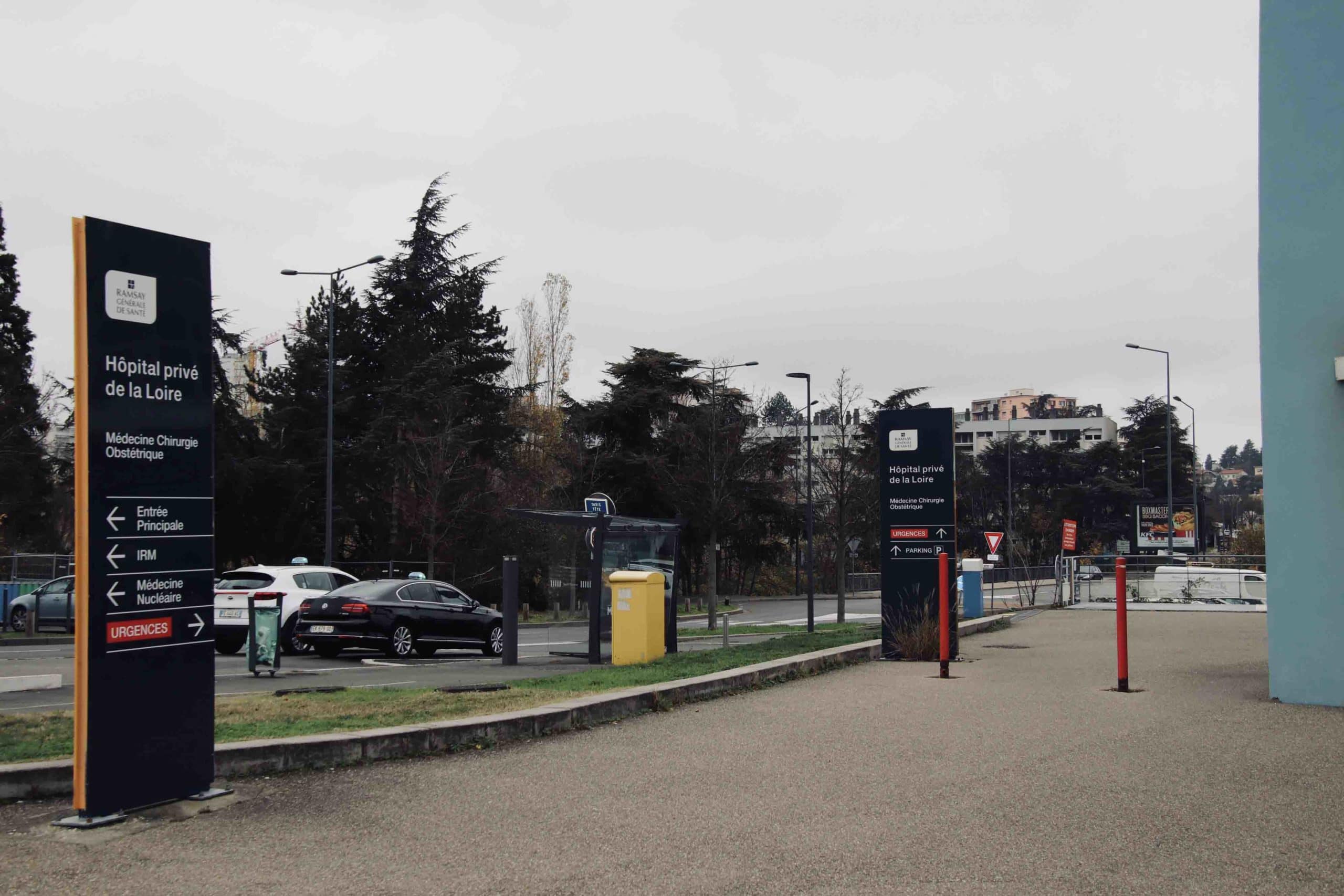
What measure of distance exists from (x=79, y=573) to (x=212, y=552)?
A: 3.18 feet

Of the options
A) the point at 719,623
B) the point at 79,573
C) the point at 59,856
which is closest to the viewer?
the point at 59,856

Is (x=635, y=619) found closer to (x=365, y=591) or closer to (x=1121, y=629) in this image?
(x=365, y=591)

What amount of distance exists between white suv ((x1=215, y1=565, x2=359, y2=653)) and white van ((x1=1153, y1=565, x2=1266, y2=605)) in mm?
24432

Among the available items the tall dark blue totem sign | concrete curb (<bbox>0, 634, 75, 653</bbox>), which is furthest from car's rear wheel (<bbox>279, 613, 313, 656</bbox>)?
the tall dark blue totem sign

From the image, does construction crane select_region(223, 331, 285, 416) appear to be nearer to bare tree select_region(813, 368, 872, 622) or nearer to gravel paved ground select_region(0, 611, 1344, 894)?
bare tree select_region(813, 368, 872, 622)

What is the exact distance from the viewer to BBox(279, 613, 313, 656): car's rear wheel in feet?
67.2

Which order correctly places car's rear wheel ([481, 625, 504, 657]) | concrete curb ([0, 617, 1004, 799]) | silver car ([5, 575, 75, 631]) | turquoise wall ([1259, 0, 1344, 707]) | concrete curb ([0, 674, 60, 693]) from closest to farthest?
concrete curb ([0, 617, 1004, 799]), turquoise wall ([1259, 0, 1344, 707]), concrete curb ([0, 674, 60, 693]), car's rear wheel ([481, 625, 504, 657]), silver car ([5, 575, 75, 631])

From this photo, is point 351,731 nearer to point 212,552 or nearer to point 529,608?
point 212,552

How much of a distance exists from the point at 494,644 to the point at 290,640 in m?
3.51

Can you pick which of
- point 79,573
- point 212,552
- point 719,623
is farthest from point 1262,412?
point 719,623

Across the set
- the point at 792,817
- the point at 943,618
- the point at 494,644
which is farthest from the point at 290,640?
the point at 792,817

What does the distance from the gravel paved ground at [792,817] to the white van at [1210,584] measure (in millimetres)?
26445

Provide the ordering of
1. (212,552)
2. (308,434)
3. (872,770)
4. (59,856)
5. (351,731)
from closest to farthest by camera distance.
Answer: (59,856)
(212,552)
(872,770)
(351,731)
(308,434)

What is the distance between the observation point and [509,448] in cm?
4666
